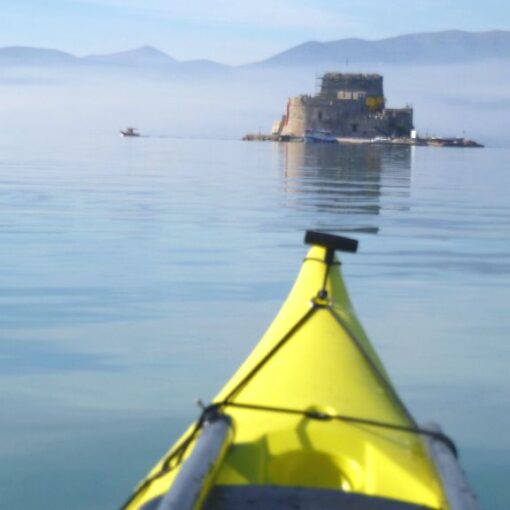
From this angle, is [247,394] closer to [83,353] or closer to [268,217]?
[83,353]

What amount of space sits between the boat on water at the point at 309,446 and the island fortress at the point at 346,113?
91694 mm

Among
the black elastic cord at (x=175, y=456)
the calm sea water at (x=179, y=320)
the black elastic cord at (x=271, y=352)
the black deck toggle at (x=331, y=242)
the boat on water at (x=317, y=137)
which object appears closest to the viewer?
the black elastic cord at (x=175, y=456)

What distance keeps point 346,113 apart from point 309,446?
93.9 m

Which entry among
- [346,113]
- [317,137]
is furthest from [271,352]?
[346,113]

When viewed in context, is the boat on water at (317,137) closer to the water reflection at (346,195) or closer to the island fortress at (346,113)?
the island fortress at (346,113)

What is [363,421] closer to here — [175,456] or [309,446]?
[309,446]

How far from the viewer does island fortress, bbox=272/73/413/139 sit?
316 ft

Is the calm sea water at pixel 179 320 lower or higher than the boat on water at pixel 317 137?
higher

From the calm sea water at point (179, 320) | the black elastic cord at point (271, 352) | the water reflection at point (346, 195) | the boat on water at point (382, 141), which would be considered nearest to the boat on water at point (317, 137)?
the boat on water at point (382, 141)

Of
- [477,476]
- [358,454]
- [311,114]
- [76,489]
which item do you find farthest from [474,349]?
[311,114]

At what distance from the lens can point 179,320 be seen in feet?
24.9

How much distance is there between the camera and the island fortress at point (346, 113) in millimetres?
96188

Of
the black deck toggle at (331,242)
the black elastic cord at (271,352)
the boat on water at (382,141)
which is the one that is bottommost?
the boat on water at (382,141)

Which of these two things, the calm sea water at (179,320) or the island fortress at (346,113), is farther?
the island fortress at (346,113)
